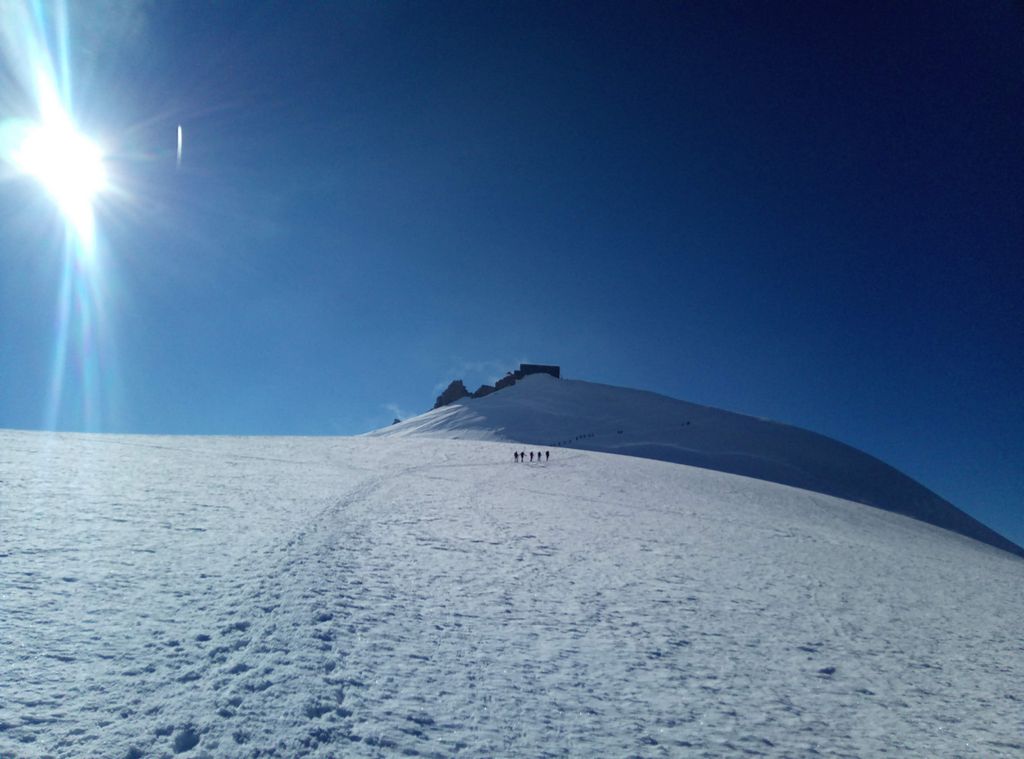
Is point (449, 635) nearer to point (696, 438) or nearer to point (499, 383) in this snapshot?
point (696, 438)

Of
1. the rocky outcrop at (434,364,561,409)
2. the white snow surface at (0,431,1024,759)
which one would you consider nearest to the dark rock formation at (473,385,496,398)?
the rocky outcrop at (434,364,561,409)

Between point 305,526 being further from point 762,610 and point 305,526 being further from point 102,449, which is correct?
point 102,449

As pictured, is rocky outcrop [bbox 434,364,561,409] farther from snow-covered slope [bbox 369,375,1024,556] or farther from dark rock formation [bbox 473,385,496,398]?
snow-covered slope [bbox 369,375,1024,556]

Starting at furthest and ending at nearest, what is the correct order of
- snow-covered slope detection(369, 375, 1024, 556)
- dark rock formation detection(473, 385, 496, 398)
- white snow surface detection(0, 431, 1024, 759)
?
1. dark rock formation detection(473, 385, 496, 398)
2. snow-covered slope detection(369, 375, 1024, 556)
3. white snow surface detection(0, 431, 1024, 759)

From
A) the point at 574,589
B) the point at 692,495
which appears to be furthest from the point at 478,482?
the point at 574,589

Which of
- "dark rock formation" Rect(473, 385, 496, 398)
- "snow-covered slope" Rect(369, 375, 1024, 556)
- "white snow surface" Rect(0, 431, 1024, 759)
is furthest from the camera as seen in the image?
"dark rock formation" Rect(473, 385, 496, 398)

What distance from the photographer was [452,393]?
8819cm

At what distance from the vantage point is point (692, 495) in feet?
74.5

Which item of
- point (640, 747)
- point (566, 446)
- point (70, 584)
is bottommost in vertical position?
point (640, 747)

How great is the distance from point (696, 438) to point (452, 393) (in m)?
49.5

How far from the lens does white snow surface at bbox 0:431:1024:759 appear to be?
5.25m

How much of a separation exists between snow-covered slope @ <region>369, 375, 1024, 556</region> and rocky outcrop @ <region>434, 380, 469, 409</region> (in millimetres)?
23081

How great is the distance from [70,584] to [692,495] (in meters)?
20.7

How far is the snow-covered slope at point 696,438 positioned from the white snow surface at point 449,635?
24815 mm
